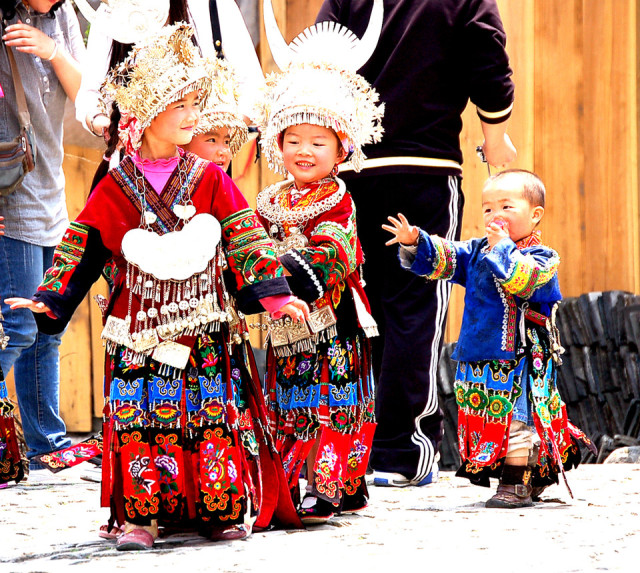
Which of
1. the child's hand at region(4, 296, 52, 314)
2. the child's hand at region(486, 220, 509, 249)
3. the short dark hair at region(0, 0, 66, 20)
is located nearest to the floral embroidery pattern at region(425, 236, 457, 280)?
the child's hand at region(486, 220, 509, 249)

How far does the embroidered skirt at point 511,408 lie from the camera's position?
153 inches

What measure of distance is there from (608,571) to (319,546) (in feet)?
2.59

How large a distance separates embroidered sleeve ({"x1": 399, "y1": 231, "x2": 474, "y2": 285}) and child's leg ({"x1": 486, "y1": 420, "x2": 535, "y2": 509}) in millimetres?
554

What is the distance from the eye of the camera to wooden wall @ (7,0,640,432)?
260 inches

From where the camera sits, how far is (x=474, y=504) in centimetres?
398

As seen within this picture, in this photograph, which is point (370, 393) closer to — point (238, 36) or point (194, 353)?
point (194, 353)

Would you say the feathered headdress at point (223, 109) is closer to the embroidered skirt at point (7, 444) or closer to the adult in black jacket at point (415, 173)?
the adult in black jacket at point (415, 173)

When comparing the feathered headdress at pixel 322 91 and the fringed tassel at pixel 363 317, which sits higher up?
the feathered headdress at pixel 322 91

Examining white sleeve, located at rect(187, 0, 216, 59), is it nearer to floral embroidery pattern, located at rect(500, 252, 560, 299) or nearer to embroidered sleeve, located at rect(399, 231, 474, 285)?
embroidered sleeve, located at rect(399, 231, 474, 285)

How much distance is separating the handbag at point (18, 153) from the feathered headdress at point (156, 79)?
1085 mm

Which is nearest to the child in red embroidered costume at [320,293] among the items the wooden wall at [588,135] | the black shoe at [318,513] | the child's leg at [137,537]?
the black shoe at [318,513]

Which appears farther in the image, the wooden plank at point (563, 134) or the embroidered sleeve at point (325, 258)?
the wooden plank at point (563, 134)

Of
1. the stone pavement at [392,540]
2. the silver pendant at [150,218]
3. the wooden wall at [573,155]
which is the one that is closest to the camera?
the stone pavement at [392,540]

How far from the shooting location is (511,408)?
387cm
